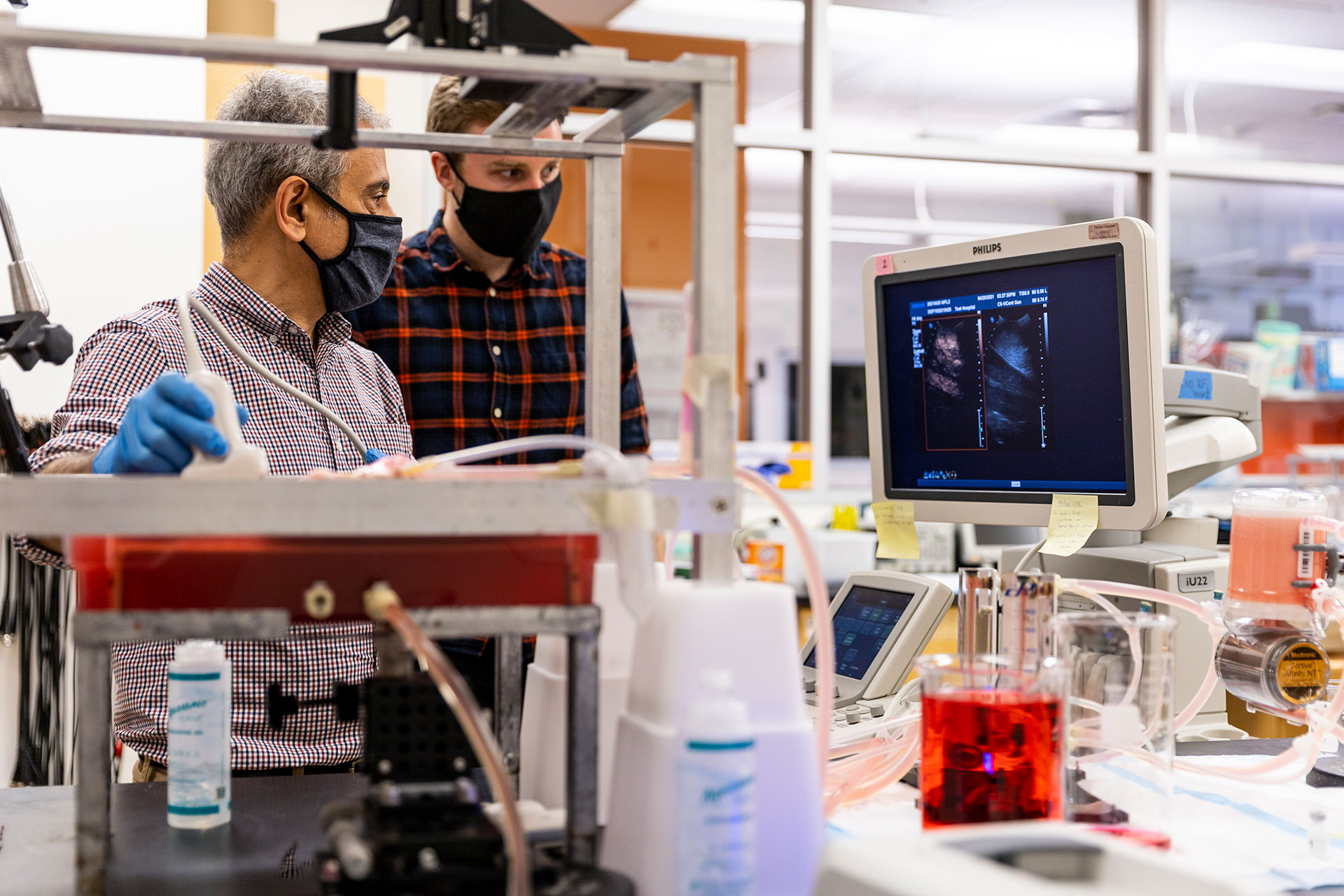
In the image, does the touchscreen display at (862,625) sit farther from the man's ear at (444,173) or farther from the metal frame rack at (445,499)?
the man's ear at (444,173)

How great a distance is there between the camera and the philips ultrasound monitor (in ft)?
4.51

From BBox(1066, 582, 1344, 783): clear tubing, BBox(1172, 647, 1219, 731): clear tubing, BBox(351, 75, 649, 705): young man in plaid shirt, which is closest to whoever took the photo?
BBox(1066, 582, 1344, 783): clear tubing

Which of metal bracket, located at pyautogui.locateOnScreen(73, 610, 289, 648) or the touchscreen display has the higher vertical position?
metal bracket, located at pyautogui.locateOnScreen(73, 610, 289, 648)

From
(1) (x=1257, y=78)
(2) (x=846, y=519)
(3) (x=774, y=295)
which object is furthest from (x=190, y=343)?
(3) (x=774, y=295)

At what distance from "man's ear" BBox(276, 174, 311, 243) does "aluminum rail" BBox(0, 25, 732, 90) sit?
2.54 ft

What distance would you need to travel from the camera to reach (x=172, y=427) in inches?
37.5

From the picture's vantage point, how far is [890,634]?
1453 mm

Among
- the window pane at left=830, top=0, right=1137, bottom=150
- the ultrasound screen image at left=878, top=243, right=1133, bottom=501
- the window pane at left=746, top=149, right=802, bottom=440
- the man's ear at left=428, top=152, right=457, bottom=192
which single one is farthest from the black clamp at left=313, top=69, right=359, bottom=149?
the window pane at left=746, top=149, right=802, bottom=440

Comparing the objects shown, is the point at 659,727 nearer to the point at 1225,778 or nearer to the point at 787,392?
the point at 1225,778

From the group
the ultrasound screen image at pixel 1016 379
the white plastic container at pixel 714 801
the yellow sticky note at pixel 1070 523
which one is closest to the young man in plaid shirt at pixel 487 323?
the ultrasound screen image at pixel 1016 379

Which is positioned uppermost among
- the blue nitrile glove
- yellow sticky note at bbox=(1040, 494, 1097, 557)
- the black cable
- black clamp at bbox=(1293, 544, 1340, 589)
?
the blue nitrile glove

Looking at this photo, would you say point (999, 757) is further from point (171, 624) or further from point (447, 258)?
point (447, 258)

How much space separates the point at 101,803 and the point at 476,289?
4.59 ft

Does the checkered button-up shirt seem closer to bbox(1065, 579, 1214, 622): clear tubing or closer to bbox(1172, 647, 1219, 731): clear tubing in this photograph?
bbox(1065, 579, 1214, 622): clear tubing
